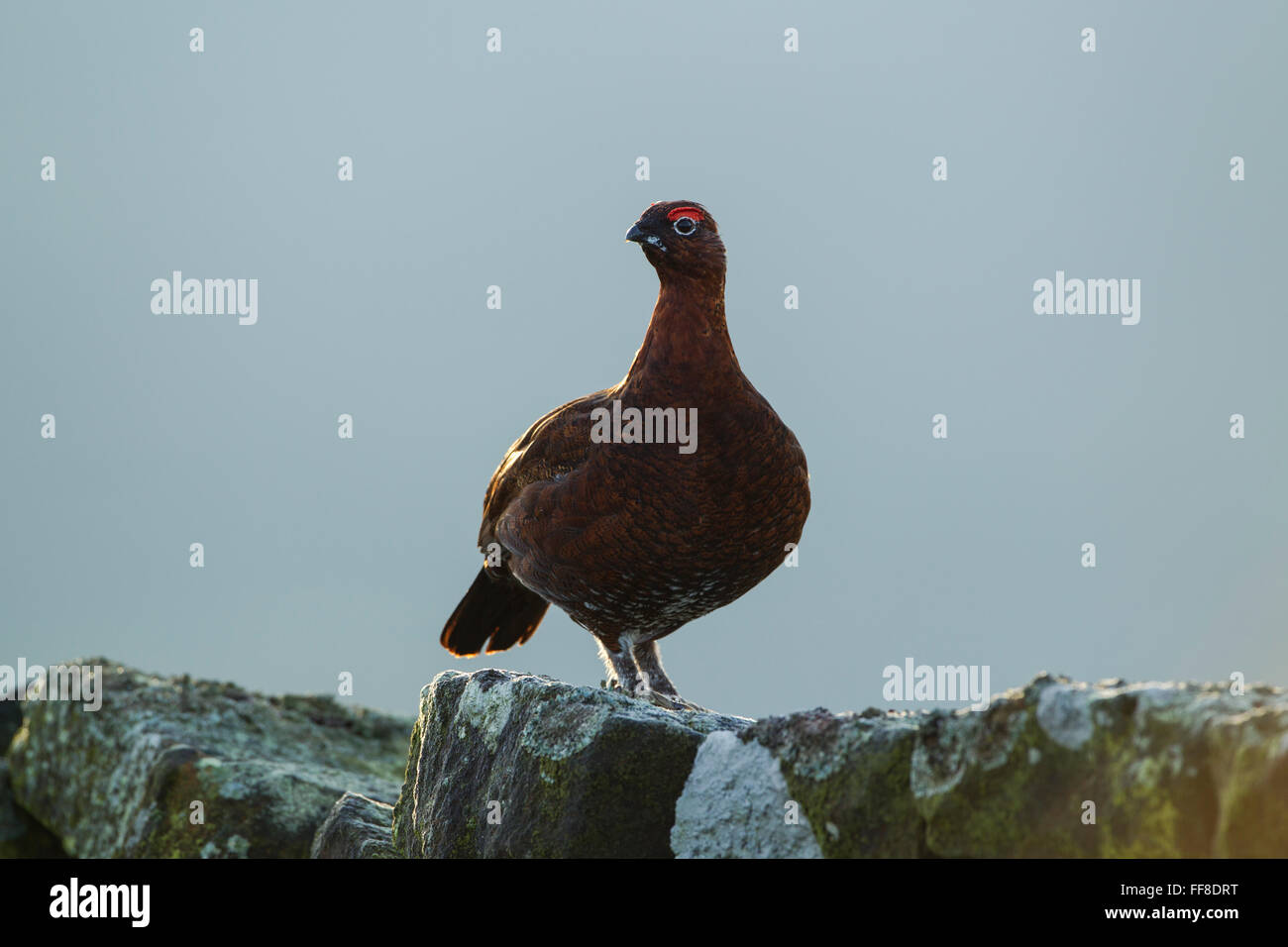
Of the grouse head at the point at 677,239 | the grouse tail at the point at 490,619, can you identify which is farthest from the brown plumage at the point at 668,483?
the grouse tail at the point at 490,619

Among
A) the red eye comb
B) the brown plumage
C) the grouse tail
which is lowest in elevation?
the grouse tail

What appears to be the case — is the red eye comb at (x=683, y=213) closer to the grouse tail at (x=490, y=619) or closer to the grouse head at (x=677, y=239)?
the grouse head at (x=677, y=239)

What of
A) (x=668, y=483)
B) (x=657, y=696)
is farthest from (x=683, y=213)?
(x=657, y=696)

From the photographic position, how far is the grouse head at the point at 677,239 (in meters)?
6.12

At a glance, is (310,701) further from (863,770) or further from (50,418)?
(863,770)

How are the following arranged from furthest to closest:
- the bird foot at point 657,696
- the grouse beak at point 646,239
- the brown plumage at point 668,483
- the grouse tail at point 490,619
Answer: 1. the grouse tail at point 490,619
2. the bird foot at point 657,696
3. the grouse beak at point 646,239
4. the brown plumage at point 668,483

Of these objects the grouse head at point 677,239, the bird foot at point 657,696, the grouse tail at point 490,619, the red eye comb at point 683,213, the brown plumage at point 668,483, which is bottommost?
the bird foot at point 657,696

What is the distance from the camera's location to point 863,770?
354 centimetres

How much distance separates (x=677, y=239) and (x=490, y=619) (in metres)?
2.77

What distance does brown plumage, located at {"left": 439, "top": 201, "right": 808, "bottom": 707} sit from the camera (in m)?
5.72

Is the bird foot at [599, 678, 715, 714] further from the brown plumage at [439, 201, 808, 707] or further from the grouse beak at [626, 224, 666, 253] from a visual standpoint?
the grouse beak at [626, 224, 666, 253]

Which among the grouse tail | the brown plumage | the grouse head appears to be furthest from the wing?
the grouse head

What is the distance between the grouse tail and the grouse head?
2373 mm
